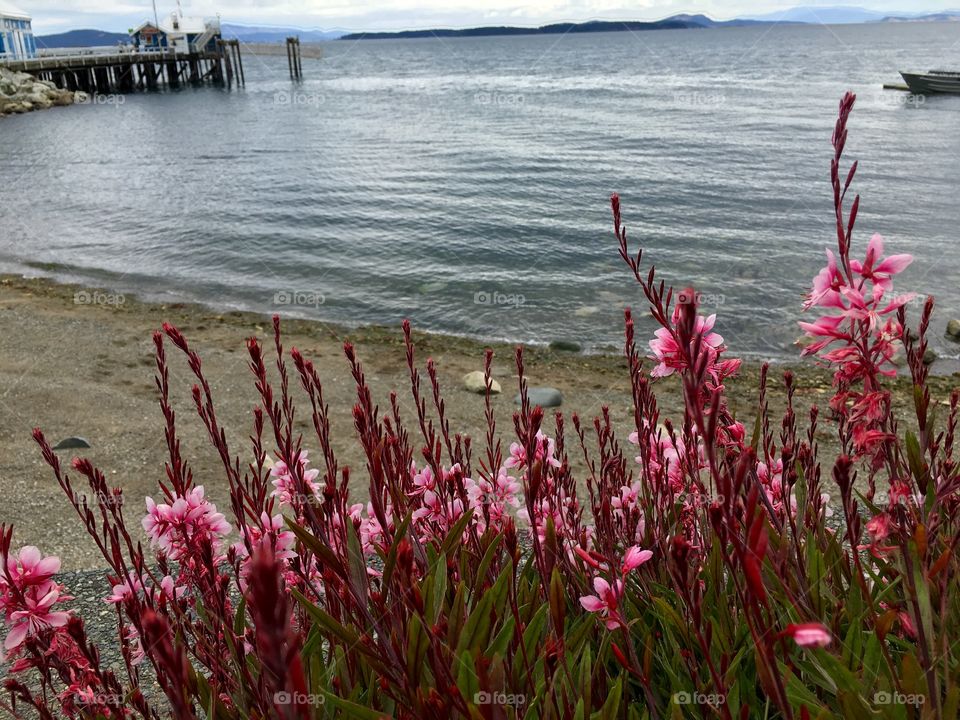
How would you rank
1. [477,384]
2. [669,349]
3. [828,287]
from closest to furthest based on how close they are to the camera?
1. [828,287]
2. [669,349]
3. [477,384]

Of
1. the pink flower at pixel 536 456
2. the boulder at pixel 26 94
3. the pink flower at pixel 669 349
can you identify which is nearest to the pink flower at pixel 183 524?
the pink flower at pixel 536 456

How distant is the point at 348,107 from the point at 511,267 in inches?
1689

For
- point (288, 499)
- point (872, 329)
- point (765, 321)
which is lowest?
point (765, 321)

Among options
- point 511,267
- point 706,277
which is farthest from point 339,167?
point 706,277

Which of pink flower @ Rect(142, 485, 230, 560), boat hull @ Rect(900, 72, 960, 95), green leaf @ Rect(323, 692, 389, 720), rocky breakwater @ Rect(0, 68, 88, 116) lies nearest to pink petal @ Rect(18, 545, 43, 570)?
pink flower @ Rect(142, 485, 230, 560)

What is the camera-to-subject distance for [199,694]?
2.21 meters

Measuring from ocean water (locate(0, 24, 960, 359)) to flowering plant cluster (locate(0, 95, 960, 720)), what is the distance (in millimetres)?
5581

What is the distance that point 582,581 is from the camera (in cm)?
253

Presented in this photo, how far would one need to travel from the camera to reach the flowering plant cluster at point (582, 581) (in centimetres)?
140

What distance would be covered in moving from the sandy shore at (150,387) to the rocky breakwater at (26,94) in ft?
124

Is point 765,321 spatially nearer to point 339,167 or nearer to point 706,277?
point 706,277

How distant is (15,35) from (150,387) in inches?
2543

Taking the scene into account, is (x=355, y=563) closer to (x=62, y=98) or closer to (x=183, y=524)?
(x=183, y=524)

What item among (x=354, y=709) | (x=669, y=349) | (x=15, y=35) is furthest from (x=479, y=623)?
(x=15, y=35)
